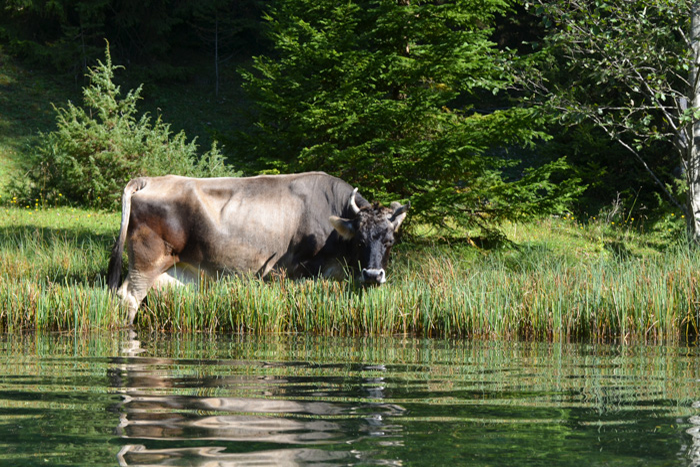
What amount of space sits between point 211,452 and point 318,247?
736 centimetres

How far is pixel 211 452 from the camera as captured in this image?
3057 mm

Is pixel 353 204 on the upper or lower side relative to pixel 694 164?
lower

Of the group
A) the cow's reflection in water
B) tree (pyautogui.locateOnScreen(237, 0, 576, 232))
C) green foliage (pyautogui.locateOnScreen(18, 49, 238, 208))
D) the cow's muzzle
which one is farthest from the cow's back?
green foliage (pyautogui.locateOnScreen(18, 49, 238, 208))

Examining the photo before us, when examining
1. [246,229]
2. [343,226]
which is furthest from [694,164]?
[246,229]

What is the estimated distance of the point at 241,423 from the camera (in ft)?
12.1

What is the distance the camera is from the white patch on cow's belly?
33.2 ft

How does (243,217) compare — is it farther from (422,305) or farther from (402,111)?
(402,111)

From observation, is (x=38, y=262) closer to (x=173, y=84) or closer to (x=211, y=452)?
(x=211, y=452)

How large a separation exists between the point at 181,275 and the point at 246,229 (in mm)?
1003

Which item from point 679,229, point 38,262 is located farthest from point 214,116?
point 38,262

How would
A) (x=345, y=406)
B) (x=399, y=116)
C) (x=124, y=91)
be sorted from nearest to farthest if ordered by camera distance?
(x=345, y=406)
(x=399, y=116)
(x=124, y=91)

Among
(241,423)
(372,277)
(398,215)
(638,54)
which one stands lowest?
(241,423)

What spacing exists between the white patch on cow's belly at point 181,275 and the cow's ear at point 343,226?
1.84 meters

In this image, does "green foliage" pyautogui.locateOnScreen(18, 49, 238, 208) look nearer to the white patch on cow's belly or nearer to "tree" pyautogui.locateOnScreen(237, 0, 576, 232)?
"tree" pyautogui.locateOnScreen(237, 0, 576, 232)
